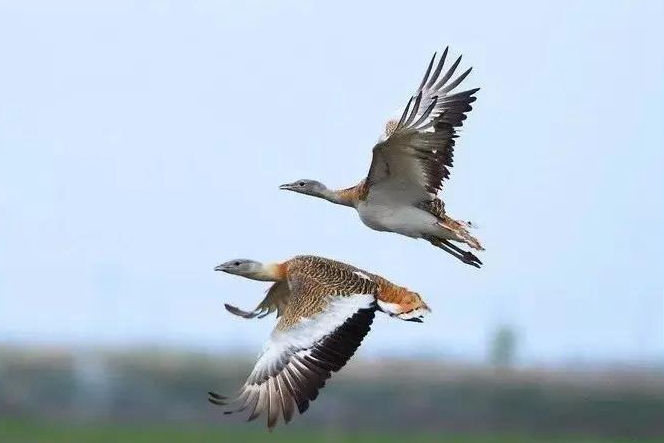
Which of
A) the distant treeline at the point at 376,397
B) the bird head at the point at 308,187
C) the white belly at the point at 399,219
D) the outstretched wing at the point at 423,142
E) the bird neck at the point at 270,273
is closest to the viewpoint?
the bird neck at the point at 270,273

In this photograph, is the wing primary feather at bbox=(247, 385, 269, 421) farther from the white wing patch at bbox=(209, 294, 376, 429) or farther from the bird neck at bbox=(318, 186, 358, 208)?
the bird neck at bbox=(318, 186, 358, 208)

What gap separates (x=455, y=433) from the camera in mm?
50438

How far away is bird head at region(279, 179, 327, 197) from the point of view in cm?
1516

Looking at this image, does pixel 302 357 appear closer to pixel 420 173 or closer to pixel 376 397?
Answer: pixel 420 173

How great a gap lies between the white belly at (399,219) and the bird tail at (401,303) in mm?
1173

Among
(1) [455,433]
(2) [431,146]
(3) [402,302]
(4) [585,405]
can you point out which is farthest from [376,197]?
(1) [455,433]

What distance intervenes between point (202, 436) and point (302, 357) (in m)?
35.9

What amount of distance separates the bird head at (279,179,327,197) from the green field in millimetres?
30822

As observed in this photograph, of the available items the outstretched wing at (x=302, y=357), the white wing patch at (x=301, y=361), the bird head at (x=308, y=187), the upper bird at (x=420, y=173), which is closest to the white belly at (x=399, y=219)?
the upper bird at (x=420, y=173)

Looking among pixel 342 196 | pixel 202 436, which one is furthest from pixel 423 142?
pixel 202 436

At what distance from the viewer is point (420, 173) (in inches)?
568

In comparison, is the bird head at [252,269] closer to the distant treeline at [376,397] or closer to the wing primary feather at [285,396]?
the wing primary feather at [285,396]

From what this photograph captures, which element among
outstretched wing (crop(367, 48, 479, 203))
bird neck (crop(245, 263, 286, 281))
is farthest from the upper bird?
bird neck (crop(245, 263, 286, 281))

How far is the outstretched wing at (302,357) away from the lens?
484 inches
